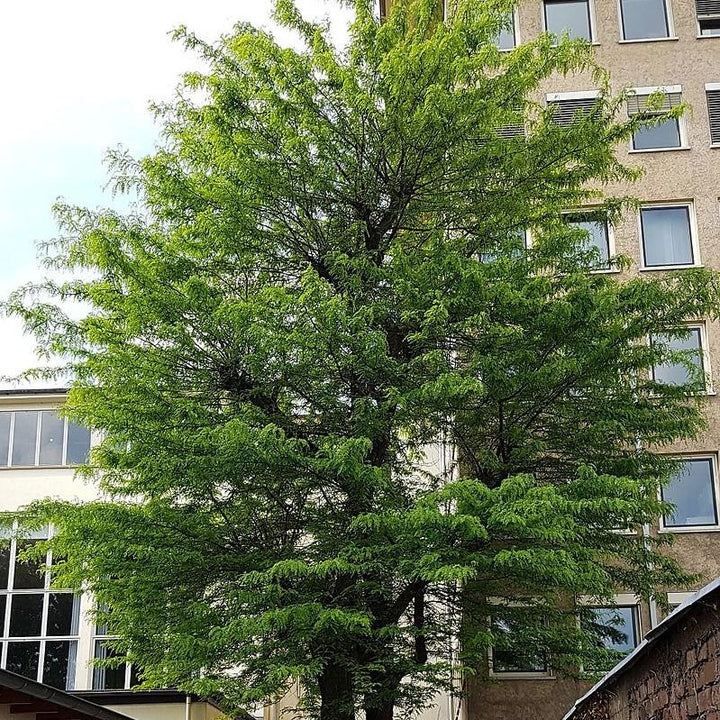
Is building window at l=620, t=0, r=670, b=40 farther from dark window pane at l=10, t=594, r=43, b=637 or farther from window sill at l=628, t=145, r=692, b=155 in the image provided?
dark window pane at l=10, t=594, r=43, b=637

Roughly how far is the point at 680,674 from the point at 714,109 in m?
21.8

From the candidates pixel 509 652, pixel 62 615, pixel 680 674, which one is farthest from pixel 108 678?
pixel 680 674

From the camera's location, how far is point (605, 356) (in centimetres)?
1598

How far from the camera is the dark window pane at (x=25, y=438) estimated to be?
31.3 m

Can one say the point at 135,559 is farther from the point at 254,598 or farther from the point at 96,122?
the point at 96,122

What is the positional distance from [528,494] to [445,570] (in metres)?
1.42

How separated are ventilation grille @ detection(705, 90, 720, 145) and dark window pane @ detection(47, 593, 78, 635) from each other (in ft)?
61.7

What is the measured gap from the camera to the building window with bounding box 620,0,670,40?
26438mm

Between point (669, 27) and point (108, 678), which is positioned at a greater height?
point (669, 27)

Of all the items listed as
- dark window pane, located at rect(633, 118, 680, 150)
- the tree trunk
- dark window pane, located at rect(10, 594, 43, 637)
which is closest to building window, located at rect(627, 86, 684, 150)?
dark window pane, located at rect(633, 118, 680, 150)

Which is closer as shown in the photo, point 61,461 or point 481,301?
point 481,301

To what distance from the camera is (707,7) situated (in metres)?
26.6

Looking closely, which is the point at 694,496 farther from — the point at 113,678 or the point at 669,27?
the point at 113,678

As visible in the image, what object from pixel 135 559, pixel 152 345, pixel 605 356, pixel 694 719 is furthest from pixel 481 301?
pixel 694 719
